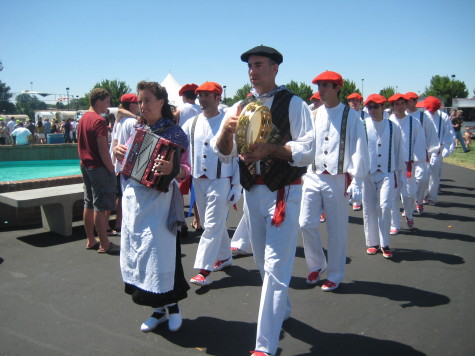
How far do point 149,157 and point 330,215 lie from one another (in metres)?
2.24

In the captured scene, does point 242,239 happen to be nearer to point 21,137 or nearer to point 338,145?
point 338,145

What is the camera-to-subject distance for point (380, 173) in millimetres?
5668

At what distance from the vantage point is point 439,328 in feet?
11.7

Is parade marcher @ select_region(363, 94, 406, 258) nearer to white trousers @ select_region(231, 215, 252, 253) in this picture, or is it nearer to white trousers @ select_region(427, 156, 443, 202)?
white trousers @ select_region(231, 215, 252, 253)

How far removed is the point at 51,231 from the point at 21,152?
509 inches

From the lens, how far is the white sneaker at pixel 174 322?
3.54 meters

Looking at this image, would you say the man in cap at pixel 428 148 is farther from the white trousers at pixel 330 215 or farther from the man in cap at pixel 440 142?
the white trousers at pixel 330 215

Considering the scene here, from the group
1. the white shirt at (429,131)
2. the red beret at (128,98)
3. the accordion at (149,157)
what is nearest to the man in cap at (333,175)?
the accordion at (149,157)

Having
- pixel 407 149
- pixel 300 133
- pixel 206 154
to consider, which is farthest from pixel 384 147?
pixel 300 133

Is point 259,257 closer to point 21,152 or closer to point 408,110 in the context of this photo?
point 408,110

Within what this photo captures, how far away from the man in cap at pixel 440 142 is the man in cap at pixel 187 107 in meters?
5.32

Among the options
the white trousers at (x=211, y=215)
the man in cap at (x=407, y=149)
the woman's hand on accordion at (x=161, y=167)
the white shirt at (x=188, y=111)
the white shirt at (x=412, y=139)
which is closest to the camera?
the woman's hand on accordion at (x=161, y=167)

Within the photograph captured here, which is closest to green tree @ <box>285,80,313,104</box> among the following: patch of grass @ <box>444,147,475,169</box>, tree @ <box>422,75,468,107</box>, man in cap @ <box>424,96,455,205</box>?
tree @ <box>422,75,468,107</box>

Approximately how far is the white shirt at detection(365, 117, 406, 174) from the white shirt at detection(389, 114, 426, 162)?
4.11ft
